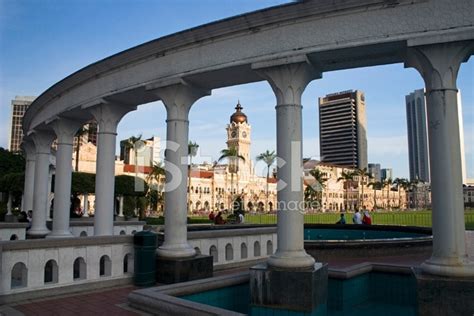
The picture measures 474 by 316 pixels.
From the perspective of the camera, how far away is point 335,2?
7.50 metres

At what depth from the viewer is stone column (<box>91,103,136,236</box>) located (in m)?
11.0

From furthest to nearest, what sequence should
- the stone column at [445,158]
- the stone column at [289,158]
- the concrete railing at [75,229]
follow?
1. the concrete railing at [75,229]
2. the stone column at [289,158]
3. the stone column at [445,158]

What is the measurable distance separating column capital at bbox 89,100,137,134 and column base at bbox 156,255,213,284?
383 centimetres

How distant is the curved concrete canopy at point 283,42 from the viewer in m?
7.09

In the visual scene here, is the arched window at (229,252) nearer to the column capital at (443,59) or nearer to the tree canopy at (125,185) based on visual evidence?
the column capital at (443,59)

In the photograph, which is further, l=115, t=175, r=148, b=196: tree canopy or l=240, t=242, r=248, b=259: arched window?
l=115, t=175, r=148, b=196: tree canopy

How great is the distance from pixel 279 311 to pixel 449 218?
3353 mm

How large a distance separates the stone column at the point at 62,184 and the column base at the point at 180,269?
4.09 metres

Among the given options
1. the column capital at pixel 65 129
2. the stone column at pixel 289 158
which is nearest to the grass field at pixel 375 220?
the column capital at pixel 65 129

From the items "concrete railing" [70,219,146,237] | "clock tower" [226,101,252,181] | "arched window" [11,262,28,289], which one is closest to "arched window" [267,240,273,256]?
"concrete railing" [70,219,146,237]

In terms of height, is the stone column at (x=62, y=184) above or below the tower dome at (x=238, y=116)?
below

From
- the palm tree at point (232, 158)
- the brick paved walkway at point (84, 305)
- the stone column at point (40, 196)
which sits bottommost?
the brick paved walkway at point (84, 305)

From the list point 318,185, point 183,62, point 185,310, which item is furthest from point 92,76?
point 318,185

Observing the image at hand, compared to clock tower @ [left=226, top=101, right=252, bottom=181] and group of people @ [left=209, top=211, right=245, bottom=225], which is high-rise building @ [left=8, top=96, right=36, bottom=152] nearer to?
clock tower @ [left=226, top=101, right=252, bottom=181]
